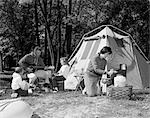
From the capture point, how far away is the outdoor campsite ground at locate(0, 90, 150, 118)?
4.07 m

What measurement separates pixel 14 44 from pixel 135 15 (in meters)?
8.28

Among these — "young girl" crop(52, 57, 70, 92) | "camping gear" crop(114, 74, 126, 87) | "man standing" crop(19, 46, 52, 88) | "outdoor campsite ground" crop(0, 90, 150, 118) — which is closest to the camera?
"outdoor campsite ground" crop(0, 90, 150, 118)

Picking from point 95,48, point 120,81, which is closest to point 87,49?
point 95,48

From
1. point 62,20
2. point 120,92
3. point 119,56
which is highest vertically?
point 62,20

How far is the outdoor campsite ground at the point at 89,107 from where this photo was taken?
13.4ft

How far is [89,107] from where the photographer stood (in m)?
4.56

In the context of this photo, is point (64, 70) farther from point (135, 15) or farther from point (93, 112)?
point (135, 15)

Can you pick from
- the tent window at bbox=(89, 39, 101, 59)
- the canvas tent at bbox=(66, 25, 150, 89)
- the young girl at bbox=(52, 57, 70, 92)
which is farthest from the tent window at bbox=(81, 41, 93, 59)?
the young girl at bbox=(52, 57, 70, 92)

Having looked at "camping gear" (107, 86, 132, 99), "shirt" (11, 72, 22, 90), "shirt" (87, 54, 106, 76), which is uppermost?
"shirt" (87, 54, 106, 76)

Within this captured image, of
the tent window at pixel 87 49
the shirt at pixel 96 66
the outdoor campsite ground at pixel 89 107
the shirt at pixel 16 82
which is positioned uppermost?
the tent window at pixel 87 49

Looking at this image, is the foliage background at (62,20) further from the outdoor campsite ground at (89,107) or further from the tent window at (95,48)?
the outdoor campsite ground at (89,107)

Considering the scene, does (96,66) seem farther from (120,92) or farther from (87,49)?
(87,49)

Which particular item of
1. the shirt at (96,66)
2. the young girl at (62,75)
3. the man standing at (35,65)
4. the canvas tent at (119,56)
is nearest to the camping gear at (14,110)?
the shirt at (96,66)

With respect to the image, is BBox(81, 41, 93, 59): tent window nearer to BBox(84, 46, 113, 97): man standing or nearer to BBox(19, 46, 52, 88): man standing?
BBox(19, 46, 52, 88): man standing
